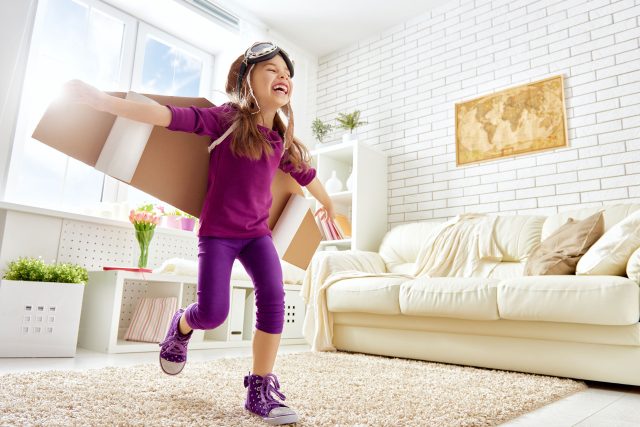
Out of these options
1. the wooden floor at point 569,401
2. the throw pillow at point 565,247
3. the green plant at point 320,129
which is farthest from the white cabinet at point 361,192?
the wooden floor at point 569,401

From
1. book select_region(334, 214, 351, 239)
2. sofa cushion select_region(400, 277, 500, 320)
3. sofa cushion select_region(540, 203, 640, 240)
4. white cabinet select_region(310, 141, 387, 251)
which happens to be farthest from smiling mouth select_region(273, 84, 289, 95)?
book select_region(334, 214, 351, 239)

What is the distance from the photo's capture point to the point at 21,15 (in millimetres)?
2664

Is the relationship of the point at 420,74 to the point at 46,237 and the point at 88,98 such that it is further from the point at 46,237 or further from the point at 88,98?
the point at 88,98

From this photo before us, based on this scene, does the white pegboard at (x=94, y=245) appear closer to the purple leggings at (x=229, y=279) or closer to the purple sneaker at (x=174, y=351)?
the purple sneaker at (x=174, y=351)

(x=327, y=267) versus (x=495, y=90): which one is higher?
(x=495, y=90)

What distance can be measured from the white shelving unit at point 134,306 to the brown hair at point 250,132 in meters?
1.38

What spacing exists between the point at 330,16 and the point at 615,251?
306 cm

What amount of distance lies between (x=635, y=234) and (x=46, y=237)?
2914 millimetres

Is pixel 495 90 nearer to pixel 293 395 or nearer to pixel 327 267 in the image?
Result: pixel 327 267

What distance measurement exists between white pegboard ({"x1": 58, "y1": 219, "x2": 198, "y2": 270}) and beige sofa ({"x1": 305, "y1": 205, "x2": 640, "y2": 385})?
1.14m

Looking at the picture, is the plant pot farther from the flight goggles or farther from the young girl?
the flight goggles

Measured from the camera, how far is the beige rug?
42.6 inches

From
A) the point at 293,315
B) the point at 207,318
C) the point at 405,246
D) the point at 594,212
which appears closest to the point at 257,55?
the point at 207,318

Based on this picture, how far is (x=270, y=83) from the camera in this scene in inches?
52.6
